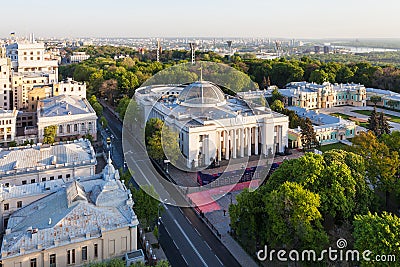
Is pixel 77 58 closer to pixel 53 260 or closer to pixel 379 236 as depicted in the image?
pixel 53 260

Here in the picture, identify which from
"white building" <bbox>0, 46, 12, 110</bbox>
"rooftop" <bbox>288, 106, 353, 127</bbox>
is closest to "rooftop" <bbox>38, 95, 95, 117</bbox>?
"white building" <bbox>0, 46, 12, 110</bbox>

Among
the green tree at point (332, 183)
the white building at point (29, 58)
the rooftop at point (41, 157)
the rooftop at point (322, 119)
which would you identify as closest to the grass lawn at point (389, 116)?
the rooftop at point (322, 119)

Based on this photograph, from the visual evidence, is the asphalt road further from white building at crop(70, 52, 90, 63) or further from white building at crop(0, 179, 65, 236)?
white building at crop(70, 52, 90, 63)

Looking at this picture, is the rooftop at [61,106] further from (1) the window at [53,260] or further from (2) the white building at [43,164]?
(1) the window at [53,260]

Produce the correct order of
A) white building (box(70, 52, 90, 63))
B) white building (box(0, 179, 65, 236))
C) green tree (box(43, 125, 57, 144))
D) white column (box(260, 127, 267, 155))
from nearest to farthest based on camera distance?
white building (box(0, 179, 65, 236)) < green tree (box(43, 125, 57, 144)) < white column (box(260, 127, 267, 155)) < white building (box(70, 52, 90, 63))

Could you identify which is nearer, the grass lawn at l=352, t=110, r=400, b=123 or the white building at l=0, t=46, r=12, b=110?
the white building at l=0, t=46, r=12, b=110

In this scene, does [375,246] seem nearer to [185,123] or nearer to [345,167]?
[345,167]

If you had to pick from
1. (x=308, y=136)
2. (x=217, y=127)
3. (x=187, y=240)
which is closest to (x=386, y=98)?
(x=308, y=136)
